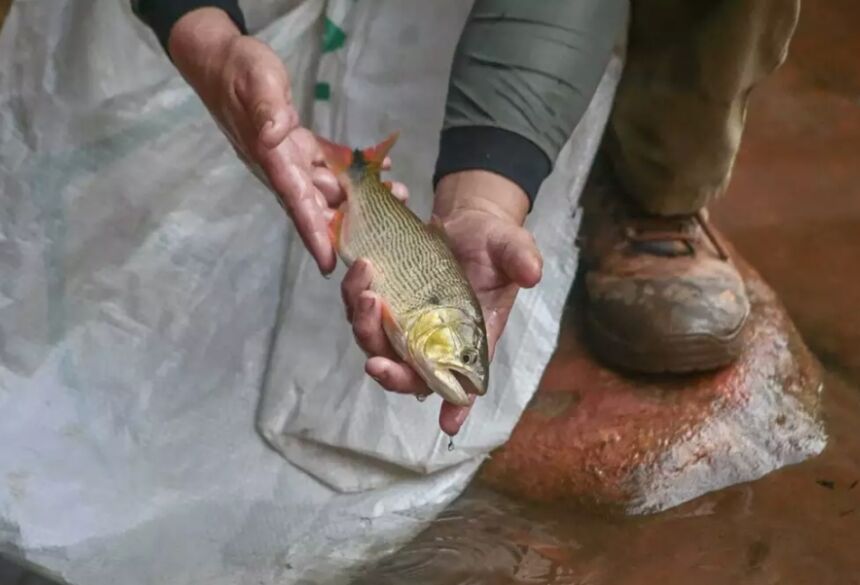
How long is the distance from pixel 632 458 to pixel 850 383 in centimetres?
29

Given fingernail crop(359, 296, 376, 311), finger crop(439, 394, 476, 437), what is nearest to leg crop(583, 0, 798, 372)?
finger crop(439, 394, 476, 437)

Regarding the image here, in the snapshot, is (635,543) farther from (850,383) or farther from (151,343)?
(151,343)

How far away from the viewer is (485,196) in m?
0.86

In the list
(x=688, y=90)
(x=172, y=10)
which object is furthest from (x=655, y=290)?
(x=172, y=10)

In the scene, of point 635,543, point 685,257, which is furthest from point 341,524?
point 685,257

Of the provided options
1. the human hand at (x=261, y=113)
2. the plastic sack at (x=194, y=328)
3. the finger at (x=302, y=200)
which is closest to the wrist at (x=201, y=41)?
the human hand at (x=261, y=113)

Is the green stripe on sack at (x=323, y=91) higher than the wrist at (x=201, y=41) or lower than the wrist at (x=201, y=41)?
lower

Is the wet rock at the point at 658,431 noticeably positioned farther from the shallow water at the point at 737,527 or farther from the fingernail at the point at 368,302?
the fingernail at the point at 368,302

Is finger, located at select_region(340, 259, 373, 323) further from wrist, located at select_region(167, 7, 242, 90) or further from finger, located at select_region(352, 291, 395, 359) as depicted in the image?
wrist, located at select_region(167, 7, 242, 90)

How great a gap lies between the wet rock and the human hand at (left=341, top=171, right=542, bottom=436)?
31 cm

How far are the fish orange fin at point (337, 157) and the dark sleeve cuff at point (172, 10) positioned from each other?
18 centimetres

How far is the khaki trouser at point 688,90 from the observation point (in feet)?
3.43

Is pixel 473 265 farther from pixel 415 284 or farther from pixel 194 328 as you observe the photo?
pixel 194 328

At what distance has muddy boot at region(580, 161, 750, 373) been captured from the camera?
3.76 ft
